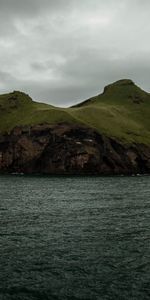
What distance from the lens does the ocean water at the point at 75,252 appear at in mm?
32906

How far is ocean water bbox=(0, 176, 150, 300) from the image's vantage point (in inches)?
1296

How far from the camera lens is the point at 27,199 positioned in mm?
92250

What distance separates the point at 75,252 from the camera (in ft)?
143

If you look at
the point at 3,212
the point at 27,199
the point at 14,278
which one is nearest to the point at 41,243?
the point at 14,278

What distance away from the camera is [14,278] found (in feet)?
116

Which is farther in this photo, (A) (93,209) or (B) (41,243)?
(A) (93,209)

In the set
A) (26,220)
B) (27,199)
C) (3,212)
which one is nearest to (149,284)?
(26,220)

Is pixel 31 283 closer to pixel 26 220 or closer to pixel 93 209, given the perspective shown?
pixel 26 220

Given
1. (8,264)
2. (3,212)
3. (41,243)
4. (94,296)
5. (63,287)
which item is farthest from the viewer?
(3,212)

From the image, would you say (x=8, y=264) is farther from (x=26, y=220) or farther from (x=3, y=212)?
(x=3, y=212)

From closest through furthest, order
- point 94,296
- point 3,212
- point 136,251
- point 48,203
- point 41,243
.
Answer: point 94,296
point 136,251
point 41,243
point 3,212
point 48,203

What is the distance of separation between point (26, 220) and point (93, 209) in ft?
51.2

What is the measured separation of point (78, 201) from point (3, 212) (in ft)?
69.5

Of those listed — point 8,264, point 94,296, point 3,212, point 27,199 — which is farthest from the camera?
point 27,199
